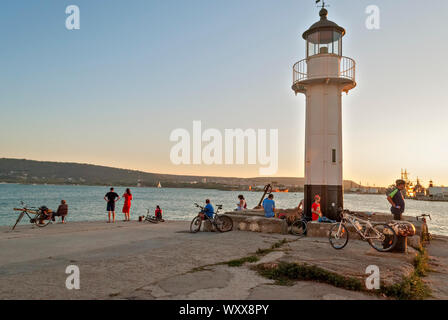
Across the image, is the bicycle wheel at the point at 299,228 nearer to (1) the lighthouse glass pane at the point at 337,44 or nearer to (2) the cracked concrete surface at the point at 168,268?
(2) the cracked concrete surface at the point at 168,268

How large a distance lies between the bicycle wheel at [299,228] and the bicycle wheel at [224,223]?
255 centimetres

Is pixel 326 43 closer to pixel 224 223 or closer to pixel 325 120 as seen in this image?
pixel 325 120

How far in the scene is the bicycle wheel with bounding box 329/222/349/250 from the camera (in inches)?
338

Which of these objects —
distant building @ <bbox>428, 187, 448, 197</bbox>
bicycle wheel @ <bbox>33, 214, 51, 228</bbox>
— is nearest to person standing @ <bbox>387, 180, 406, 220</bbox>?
bicycle wheel @ <bbox>33, 214, 51, 228</bbox>

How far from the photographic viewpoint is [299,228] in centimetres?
1194

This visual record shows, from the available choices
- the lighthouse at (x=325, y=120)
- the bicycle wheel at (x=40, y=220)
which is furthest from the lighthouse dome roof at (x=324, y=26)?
the bicycle wheel at (x=40, y=220)

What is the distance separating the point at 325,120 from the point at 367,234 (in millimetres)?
7342

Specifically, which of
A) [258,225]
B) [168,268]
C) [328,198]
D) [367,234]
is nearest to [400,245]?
[367,234]

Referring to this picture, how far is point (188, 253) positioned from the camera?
7594mm

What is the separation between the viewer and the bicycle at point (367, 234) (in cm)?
790

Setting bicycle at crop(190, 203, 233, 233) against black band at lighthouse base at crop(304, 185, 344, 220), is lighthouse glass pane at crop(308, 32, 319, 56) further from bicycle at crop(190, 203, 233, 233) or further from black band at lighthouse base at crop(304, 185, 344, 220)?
bicycle at crop(190, 203, 233, 233)

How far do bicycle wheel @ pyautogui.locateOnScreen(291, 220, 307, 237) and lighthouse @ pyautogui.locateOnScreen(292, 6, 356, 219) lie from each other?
278 centimetres
